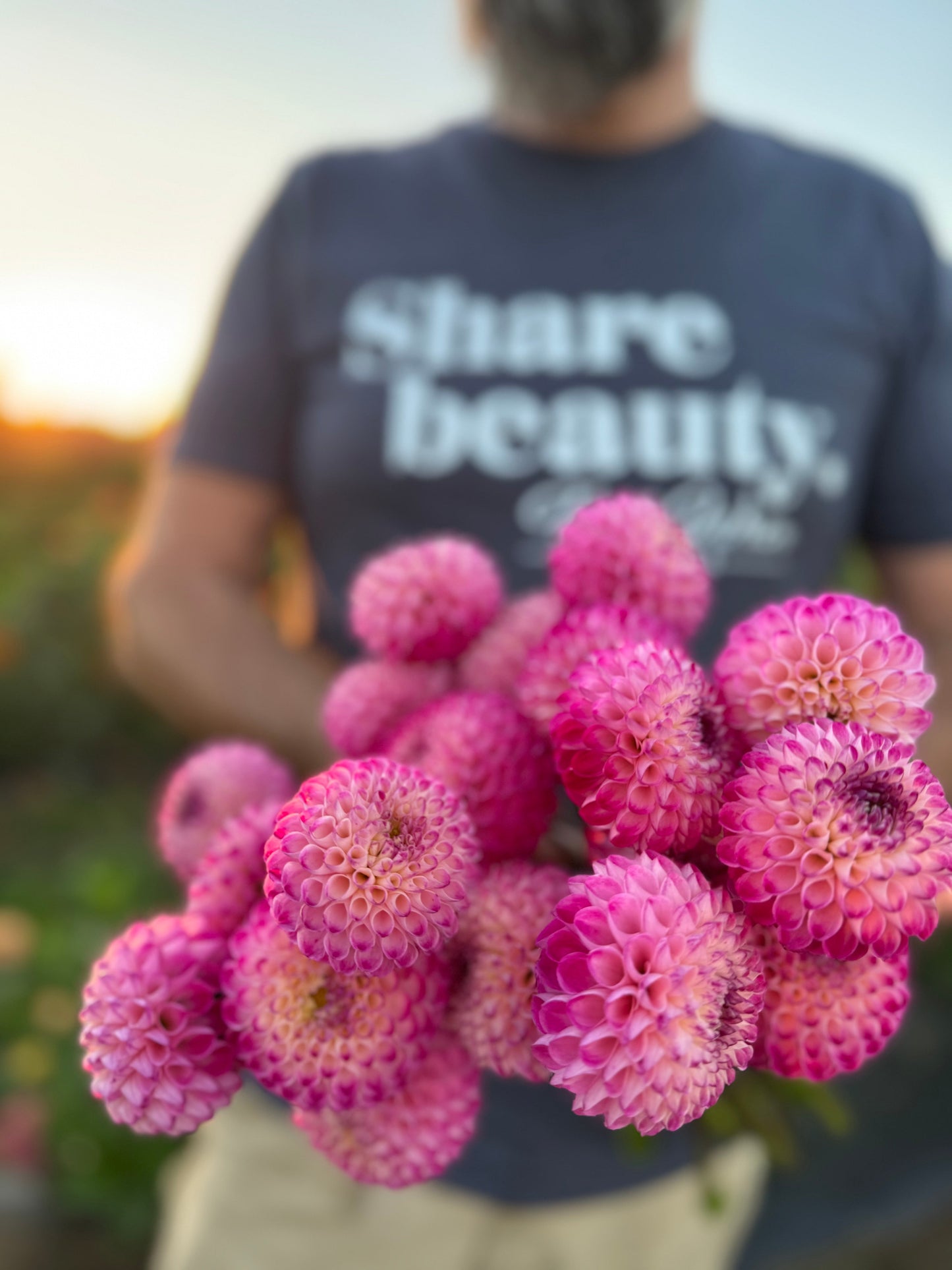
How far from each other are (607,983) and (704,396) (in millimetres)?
1177

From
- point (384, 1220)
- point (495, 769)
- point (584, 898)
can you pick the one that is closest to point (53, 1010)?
point (384, 1220)

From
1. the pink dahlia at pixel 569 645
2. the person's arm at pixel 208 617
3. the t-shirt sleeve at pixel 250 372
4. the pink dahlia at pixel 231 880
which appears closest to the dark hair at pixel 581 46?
the t-shirt sleeve at pixel 250 372

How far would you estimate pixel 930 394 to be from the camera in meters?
1.49

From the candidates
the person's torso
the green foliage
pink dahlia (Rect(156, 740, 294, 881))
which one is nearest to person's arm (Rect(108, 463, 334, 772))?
the person's torso

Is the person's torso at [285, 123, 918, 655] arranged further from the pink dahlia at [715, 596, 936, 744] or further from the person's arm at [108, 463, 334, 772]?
the pink dahlia at [715, 596, 936, 744]

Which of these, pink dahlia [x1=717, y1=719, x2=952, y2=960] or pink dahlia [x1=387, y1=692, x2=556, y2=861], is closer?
pink dahlia [x1=717, y1=719, x2=952, y2=960]

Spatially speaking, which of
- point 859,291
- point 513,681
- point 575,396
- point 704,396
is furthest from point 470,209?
point 513,681

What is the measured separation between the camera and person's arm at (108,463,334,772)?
1451 millimetres

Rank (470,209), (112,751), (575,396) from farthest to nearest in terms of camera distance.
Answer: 1. (112,751)
2. (470,209)
3. (575,396)

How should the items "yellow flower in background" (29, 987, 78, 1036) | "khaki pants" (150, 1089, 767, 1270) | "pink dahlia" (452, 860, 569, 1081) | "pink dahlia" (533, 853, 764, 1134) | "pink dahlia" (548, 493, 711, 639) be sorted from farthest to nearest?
"yellow flower in background" (29, 987, 78, 1036), "khaki pants" (150, 1089, 767, 1270), "pink dahlia" (548, 493, 711, 639), "pink dahlia" (452, 860, 569, 1081), "pink dahlia" (533, 853, 764, 1134)

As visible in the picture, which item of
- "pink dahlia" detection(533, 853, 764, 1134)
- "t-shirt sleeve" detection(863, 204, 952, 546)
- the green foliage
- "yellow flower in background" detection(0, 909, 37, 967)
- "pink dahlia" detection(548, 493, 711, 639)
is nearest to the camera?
"pink dahlia" detection(533, 853, 764, 1134)

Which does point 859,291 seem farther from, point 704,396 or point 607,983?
point 607,983

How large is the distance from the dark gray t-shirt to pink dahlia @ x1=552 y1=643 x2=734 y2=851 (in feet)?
3.16

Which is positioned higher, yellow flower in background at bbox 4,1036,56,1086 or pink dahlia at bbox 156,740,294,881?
pink dahlia at bbox 156,740,294,881
